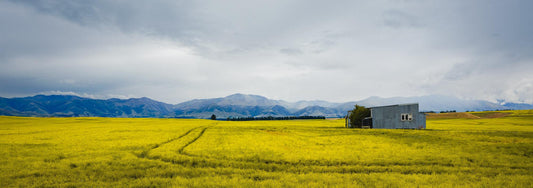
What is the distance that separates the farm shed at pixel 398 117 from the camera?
54156mm

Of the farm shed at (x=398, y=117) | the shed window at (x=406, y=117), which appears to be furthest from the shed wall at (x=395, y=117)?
the shed window at (x=406, y=117)

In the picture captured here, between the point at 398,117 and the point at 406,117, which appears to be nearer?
the point at 406,117

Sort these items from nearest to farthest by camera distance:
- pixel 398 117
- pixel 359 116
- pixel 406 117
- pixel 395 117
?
pixel 406 117, pixel 398 117, pixel 395 117, pixel 359 116

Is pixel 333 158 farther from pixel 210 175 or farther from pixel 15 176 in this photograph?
pixel 15 176

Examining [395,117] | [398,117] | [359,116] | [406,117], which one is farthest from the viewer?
[359,116]

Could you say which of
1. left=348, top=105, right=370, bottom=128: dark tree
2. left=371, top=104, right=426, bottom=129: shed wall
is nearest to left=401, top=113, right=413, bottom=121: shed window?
left=371, top=104, right=426, bottom=129: shed wall

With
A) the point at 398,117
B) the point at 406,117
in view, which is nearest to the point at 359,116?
the point at 398,117

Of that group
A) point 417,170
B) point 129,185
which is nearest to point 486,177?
point 417,170

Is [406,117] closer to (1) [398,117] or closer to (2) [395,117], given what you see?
(1) [398,117]

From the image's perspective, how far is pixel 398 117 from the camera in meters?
56.5

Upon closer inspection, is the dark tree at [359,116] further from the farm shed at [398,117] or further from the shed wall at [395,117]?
the shed wall at [395,117]

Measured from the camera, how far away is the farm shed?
54156 mm

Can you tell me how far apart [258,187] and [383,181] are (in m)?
6.55

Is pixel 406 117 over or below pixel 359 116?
over
